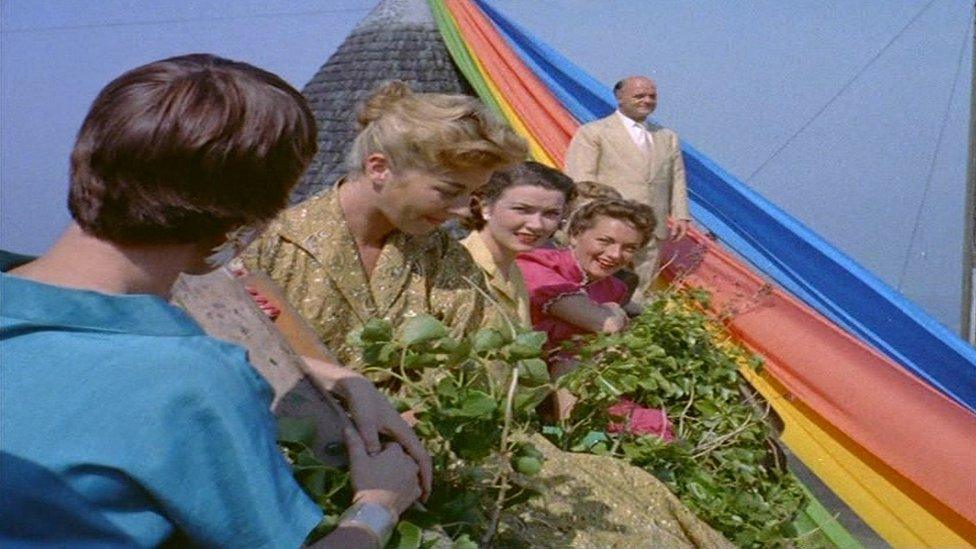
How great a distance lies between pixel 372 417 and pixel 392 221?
1.06 meters

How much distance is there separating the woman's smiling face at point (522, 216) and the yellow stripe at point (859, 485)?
5.08 feet

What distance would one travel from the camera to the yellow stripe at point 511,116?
27.0ft

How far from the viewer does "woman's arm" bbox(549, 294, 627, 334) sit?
146 inches

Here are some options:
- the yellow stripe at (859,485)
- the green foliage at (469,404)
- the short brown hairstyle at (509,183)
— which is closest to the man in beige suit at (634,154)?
the yellow stripe at (859,485)

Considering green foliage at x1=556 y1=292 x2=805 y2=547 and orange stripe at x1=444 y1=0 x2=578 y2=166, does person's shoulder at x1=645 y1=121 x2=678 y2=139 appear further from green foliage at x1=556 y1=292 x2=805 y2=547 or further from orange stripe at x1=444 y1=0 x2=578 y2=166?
green foliage at x1=556 y1=292 x2=805 y2=547

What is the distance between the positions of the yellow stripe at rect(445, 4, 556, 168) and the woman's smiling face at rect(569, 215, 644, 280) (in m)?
3.50

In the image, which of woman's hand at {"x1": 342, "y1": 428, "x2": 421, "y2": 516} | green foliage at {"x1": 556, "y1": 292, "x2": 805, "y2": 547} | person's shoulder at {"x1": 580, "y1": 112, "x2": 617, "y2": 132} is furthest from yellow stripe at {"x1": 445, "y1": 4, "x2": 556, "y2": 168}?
woman's hand at {"x1": 342, "y1": 428, "x2": 421, "y2": 516}

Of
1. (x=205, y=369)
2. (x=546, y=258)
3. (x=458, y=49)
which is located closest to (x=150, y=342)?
(x=205, y=369)

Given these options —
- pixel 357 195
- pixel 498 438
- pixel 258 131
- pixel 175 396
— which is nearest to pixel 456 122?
pixel 357 195

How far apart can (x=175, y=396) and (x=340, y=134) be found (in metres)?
8.94

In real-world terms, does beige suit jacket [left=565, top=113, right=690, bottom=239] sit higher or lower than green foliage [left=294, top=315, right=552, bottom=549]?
lower

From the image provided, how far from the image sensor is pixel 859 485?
527cm

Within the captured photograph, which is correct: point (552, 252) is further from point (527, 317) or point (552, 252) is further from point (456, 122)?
point (456, 122)

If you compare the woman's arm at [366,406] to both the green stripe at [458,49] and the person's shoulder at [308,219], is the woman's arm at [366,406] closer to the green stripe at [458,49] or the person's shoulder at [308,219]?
the person's shoulder at [308,219]
